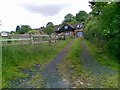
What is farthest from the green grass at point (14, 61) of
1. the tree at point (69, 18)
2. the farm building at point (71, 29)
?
the tree at point (69, 18)

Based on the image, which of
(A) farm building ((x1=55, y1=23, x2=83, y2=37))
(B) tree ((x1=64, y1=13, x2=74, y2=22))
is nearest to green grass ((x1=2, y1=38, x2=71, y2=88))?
(A) farm building ((x1=55, y1=23, x2=83, y2=37))

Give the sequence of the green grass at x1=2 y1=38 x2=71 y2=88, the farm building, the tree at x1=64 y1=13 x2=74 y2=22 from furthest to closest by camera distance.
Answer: the tree at x1=64 y1=13 x2=74 y2=22
the farm building
the green grass at x1=2 y1=38 x2=71 y2=88

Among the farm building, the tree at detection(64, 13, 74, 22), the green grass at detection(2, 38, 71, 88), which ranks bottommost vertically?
the green grass at detection(2, 38, 71, 88)

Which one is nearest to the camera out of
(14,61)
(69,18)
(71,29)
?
(14,61)

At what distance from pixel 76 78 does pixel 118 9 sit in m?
6.36

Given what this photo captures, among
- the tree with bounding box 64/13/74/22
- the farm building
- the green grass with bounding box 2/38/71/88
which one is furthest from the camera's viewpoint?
the tree with bounding box 64/13/74/22

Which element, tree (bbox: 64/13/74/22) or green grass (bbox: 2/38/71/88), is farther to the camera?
tree (bbox: 64/13/74/22)

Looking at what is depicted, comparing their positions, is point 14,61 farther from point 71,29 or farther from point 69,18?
point 69,18

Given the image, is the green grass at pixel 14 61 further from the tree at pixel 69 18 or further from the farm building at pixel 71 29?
the tree at pixel 69 18

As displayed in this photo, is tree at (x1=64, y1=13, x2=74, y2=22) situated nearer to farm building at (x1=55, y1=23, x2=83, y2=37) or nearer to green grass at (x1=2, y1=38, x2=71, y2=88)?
farm building at (x1=55, y1=23, x2=83, y2=37)

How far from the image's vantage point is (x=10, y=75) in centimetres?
895

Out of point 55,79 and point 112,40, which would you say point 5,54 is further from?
point 112,40

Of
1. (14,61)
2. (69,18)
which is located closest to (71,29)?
(69,18)

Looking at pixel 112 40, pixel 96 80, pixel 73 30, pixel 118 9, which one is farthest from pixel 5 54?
pixel 73 30
